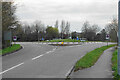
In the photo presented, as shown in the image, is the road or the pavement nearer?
the pavement

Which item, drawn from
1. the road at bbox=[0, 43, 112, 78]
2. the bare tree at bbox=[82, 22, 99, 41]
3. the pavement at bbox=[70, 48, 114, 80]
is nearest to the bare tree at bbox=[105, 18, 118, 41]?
the road at bbox=[0, 43, 112, 78]

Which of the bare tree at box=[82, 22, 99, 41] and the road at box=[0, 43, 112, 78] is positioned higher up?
the bare tree at box=[82, 22, 99, 41]

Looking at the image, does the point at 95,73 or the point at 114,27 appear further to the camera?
the point at 114,27

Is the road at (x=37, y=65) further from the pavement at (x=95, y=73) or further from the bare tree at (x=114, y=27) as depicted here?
the bare tree at (x=114, y=27)

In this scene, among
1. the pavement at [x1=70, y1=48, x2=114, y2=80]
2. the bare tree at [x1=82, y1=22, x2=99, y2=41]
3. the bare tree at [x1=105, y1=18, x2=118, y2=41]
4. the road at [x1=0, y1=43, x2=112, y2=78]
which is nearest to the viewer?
the pavement at [x1=70, y1=48, x2=114, y2=80]

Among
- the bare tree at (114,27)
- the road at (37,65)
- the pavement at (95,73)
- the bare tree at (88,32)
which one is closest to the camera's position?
the pavement at (95,73)

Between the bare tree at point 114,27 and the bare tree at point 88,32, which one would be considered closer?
the bare tree at point 114,27

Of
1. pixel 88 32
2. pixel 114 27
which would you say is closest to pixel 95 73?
pixel 114 27

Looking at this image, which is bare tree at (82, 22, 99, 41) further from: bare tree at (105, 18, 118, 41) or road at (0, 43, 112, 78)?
road at (0, 43, 112, 78)

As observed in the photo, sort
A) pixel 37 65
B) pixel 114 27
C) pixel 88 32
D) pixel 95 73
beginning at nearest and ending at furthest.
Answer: pixel 95 73 → pixel 37 65 → pixel 114 27 → pixel 88 32

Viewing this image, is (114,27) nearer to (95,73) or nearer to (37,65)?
(37,65)

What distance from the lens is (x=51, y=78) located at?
8898 millimetres

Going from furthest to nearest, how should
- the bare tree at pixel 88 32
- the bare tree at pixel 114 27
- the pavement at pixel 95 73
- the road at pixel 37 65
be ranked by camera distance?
the bare tree at pixel 88 32
the bare tree at pixel 114 27
the road at pixel 37 65
the pavement at pixel 95 73

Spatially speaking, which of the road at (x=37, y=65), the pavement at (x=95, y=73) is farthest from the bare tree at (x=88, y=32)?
the pavement at (x=95, y=73)
